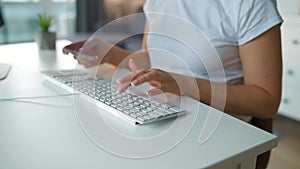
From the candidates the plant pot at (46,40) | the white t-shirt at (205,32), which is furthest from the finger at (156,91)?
the plant pot at (46,40)

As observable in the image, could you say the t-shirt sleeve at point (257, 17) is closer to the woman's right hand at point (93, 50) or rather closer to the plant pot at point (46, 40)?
the woman's right hand at point (93, 50)

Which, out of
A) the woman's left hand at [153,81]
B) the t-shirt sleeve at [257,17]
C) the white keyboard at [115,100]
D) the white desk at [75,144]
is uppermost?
the t-shirt sleeve at [257,17]

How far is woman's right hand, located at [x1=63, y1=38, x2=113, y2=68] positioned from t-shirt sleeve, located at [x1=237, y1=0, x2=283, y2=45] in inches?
16.5

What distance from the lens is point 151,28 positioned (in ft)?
3.42

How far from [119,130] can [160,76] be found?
0.54 feet

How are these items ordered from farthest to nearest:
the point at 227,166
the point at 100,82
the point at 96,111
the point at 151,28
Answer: the point at 151,28 < the point at 100,82 < the point at 96,111 < the point at 227,166

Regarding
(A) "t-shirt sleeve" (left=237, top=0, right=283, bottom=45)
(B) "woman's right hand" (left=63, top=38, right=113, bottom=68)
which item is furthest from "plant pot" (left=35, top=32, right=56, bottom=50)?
(A) "t-shirt sleeve" (left=237, top=0, right=283, bottom=45)

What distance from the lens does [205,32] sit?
864 millimetres

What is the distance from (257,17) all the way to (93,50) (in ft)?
1.56

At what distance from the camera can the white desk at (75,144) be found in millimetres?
435

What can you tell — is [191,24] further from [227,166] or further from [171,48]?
[227,166]

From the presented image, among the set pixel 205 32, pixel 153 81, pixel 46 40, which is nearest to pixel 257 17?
pixel 205 32

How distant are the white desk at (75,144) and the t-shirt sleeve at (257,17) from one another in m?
0.23

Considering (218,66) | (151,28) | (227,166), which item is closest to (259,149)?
(227,166)
